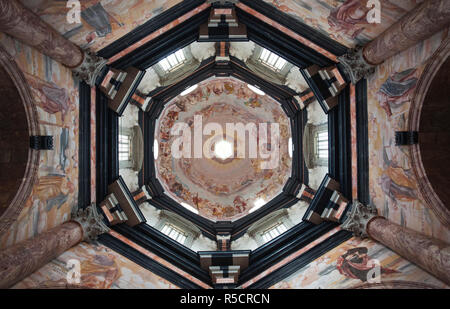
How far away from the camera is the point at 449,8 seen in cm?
758

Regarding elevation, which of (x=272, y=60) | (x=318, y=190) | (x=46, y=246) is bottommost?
(x=46, y=246)

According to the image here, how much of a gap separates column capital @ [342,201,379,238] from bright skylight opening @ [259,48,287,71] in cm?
850

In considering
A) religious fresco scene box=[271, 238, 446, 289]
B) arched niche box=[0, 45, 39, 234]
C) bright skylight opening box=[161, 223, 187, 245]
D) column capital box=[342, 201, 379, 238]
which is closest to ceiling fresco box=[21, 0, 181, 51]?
arched niche box=[0, 45, 39, 234]

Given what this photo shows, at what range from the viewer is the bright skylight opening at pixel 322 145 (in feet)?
51.7

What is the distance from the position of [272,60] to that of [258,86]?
1893 millimetres

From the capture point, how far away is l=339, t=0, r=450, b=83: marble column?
8000mm

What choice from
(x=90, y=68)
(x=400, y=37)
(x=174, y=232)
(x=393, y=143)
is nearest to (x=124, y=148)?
(x=90, y=68)

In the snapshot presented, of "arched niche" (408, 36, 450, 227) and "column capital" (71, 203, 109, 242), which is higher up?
"arched niche" (408, 36, 450, 227)

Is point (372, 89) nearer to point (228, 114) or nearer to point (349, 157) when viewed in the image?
point (349, 157)

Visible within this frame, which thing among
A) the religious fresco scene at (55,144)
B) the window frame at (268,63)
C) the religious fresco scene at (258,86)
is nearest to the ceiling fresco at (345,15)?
the religious fresco scene at (258,86)

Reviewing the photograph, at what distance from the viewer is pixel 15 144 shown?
9.93 metres

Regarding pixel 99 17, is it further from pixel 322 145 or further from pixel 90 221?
pixel 322 145

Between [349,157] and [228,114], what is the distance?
1406 centimetres

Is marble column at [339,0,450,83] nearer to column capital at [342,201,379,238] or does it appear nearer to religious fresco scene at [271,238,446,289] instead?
column capital at [342,201,379,238]
